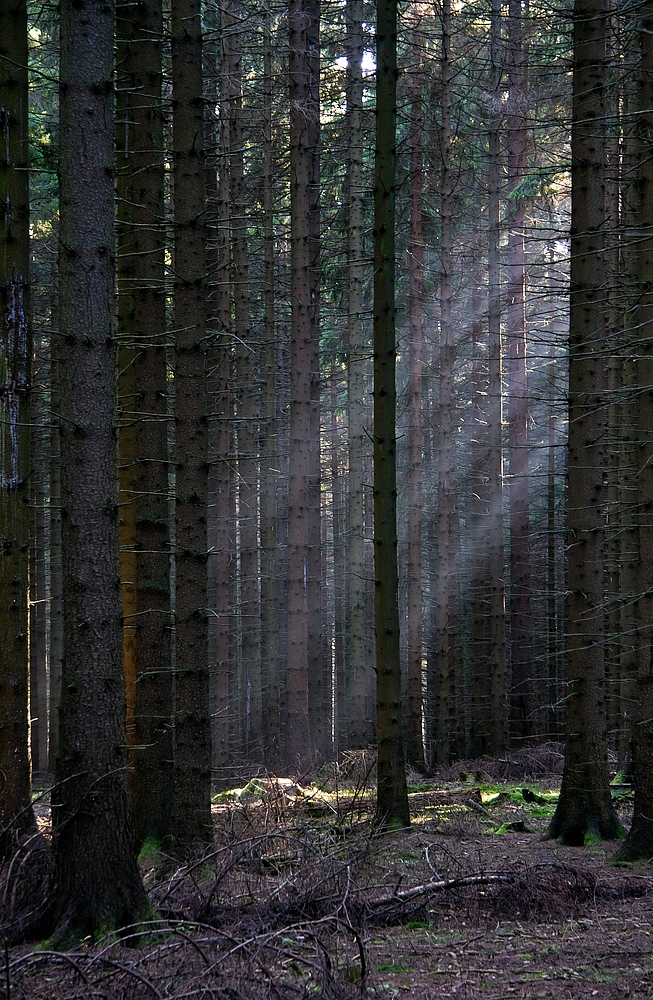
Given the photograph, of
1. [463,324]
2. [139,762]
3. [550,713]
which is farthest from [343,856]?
[550,713]

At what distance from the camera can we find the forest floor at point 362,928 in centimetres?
416

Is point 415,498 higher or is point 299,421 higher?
point 299,421

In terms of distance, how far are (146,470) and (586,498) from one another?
4.59 m

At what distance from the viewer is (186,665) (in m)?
7.78

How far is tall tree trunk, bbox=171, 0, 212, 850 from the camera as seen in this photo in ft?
25.3

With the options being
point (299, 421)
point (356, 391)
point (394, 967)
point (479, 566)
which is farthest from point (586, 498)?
point (479, 566)

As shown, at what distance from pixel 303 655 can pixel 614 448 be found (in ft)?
21.8

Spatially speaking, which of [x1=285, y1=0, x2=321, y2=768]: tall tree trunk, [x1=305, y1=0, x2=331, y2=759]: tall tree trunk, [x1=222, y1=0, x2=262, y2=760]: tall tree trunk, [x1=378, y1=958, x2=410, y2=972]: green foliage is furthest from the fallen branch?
[x1=305, y1=0, x2=331, y2=759]: tall tree trunk

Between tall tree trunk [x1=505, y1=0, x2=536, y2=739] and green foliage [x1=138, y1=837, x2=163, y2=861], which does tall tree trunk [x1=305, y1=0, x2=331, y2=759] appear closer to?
tall tree trunk [x1=505, y1=0, x2=536, y2=739]

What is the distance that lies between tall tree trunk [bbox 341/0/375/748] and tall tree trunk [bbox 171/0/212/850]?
25.4 feet

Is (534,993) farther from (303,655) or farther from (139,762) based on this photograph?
(303,655)

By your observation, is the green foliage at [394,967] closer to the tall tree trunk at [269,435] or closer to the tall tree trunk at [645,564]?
the tall tree trunk at [645,564]

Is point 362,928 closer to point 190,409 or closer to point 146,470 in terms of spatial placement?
point 190,409

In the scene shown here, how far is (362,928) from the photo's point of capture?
5.67 m
